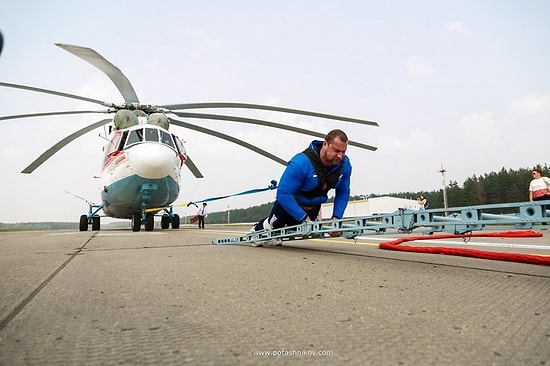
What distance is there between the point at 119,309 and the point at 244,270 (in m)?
1.13

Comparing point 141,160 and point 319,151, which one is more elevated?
point 141,160

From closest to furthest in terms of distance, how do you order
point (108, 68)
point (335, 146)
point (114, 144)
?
1. point (335, 146)
2. point (108, 68)
3. point (114, 144)

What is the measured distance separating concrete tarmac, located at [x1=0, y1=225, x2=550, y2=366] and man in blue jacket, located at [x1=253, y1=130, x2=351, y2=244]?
1.68m

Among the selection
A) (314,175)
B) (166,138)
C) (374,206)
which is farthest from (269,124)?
(374,206)

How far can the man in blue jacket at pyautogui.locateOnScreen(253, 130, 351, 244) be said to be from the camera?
3.81m

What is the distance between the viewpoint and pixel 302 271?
2393 mm

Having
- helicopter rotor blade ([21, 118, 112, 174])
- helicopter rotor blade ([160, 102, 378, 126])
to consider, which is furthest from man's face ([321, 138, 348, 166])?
helicopter rotor blade ([21, 118, 112, 174])

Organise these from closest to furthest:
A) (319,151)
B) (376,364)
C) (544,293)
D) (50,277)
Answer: (376,364), (544,293), (50,277), (319,151)

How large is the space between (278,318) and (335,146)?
273cm

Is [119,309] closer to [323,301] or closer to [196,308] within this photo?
[196,308]

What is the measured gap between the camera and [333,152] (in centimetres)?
379

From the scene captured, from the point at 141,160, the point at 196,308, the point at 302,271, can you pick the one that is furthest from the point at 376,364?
the point at 141,160

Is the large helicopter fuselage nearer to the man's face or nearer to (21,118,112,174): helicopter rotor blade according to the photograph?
(21,118,112,174): helicopter rotor blade

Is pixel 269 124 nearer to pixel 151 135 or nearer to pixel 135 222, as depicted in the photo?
pixel 151 135
